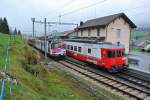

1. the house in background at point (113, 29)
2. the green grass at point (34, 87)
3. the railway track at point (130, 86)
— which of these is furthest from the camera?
the house in background at point (113, 29)

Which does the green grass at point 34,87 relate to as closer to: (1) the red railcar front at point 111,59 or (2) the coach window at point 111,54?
(1) the red railcar front at point 111,59

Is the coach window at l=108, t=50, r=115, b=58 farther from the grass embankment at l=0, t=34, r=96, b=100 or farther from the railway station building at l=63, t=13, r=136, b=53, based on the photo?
the railway station building at l=63, t=13, r=136, b=53

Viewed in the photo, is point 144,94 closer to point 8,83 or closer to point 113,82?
point 113,82

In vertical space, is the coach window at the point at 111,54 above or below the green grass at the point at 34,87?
above

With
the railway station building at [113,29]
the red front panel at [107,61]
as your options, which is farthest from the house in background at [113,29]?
the red front panel at [107,61]

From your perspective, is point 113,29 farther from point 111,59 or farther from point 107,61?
point 107,61

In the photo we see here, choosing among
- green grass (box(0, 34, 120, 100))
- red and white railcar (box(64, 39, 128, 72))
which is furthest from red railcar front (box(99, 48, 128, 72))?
green grass (box(0, 34, 120, 100))

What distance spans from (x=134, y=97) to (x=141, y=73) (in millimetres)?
8053

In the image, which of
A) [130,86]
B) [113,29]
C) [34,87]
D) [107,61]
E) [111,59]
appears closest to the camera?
[34,87]

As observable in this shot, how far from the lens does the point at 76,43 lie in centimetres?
2812

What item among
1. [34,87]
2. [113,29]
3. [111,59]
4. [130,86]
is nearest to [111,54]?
[111,59]

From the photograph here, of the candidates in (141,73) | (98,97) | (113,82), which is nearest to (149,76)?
(141,73)

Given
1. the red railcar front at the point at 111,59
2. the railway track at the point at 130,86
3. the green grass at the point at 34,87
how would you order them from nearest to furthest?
the green grass at the point at 34,87
the railway track at the point at 130,86
the red railcar front at the point at 111,59

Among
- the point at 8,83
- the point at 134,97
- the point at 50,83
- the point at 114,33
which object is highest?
the point at 114,33
